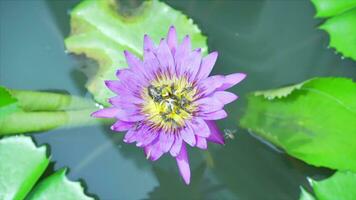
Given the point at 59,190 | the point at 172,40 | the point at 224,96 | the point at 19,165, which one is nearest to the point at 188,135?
the point at 224,96

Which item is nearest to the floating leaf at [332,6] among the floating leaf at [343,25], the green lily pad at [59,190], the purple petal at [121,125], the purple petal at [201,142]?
the floating leaf at [343,25]

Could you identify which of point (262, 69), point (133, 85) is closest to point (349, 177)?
point (262, 69)

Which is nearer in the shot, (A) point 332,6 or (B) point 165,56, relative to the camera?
(B) point 165,56

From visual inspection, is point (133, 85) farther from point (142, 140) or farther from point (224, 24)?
point (224, 24)

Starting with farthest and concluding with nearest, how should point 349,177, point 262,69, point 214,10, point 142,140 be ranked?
1. point 214,10
2. point 262,69
3. point 349,177
4. point 142,140

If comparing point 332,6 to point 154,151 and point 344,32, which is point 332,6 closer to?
point 344,32

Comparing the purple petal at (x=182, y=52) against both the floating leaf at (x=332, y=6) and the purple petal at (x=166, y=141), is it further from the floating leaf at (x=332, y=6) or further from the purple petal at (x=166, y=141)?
the floating leaf at (x=332, y=6)

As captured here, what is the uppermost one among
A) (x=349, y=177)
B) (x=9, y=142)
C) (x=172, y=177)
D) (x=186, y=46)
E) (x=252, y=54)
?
(x=186, y=46)
